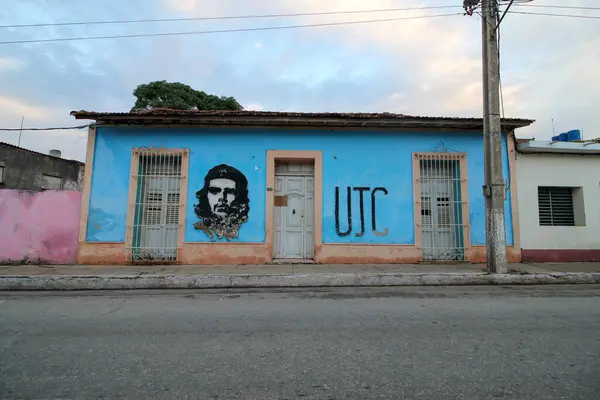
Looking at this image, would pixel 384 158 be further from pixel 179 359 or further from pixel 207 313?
pixel 179 359

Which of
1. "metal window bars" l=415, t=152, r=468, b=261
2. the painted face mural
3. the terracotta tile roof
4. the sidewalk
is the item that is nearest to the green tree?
the terracotta tile roof

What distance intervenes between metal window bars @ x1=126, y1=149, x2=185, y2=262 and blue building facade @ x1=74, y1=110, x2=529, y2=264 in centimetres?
3

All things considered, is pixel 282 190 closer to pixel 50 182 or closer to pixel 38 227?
pixel 38 227

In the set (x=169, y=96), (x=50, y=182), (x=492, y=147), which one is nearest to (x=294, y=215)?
(x=492, y=147)

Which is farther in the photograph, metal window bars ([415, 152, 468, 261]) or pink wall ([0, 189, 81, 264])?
metal window bars ([415, 152, 468, 261])

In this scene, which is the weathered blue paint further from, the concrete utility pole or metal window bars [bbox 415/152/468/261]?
the concrete utility pole

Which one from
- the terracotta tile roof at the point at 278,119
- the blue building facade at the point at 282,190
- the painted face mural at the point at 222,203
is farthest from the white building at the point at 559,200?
the painted face mural at the point at 222,203

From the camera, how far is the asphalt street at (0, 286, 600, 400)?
2.43 meters

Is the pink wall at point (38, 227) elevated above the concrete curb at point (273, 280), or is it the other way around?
the pink wall at point (38, 227)

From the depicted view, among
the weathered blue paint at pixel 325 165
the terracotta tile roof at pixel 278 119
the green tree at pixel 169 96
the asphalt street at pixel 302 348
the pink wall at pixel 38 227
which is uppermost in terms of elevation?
the green tree at pixel 169 96

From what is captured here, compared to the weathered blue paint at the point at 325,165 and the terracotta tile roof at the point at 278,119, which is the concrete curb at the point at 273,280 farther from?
the terracotta tile roof at the point at 278,119

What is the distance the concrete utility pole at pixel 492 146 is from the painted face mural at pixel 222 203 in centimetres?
522

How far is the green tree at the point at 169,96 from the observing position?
67.3 ft

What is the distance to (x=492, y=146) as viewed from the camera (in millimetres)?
6918
